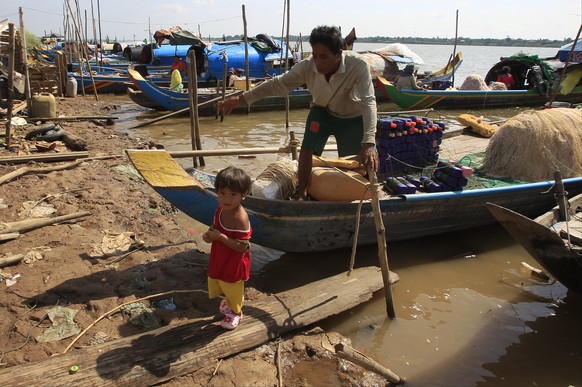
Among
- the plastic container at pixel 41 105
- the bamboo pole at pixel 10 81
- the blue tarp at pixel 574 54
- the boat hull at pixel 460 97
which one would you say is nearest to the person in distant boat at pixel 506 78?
the boat hull at pixel 460 97

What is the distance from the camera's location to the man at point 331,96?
3.36 meters

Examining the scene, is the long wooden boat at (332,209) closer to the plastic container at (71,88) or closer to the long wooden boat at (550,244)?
the long wooden boat at (550,244)

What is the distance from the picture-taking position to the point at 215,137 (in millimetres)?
11422

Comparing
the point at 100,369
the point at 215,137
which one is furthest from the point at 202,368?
the point at 215,137

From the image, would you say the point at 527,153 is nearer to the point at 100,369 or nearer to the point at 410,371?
the point at 410,371

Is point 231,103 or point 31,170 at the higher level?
point 231,103

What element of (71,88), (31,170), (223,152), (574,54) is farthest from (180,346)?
(574,54)

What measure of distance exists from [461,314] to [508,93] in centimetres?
1409

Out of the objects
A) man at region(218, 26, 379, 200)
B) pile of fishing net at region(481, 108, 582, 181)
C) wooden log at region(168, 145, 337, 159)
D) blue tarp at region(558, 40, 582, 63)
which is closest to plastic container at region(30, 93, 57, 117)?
wooden log at region(168, 145, 337, 159)

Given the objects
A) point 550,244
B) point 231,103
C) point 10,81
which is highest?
point 10,81

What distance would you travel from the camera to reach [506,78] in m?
16.8

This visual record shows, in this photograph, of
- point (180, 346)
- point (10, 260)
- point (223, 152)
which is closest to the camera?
point (180, 346)

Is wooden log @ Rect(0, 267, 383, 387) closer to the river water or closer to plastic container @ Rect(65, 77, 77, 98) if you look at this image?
the river water

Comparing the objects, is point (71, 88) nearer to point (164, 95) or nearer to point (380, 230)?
point (164, 95)
